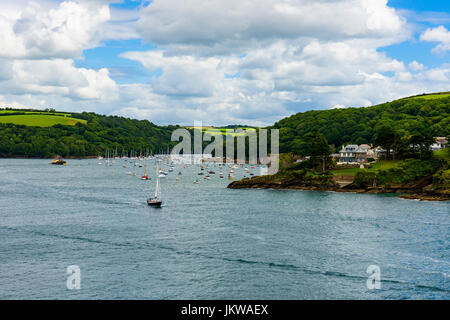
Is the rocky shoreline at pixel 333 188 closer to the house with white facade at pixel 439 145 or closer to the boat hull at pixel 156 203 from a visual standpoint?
the boat hull at pixel 156 203

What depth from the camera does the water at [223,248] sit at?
39.4m

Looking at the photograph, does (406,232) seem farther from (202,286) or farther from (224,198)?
(224,198)

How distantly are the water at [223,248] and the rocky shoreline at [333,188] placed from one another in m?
6.93

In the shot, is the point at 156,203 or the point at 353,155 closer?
the point at 156,203

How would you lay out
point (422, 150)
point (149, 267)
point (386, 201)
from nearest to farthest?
point (149, 267) < point (386, 201) < point (422, 150)

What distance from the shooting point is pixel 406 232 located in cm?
6231

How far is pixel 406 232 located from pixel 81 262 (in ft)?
149

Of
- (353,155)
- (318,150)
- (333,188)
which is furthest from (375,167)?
(353,155)

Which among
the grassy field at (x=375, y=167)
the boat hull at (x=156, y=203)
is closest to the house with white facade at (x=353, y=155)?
the grassy field at (x=375, y=167)

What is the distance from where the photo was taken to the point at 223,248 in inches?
2082

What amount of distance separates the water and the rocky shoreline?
6933 mm

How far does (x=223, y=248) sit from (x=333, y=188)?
2800 inches

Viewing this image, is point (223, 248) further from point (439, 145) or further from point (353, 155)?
point (439, 145)

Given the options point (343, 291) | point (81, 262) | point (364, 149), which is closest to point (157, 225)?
point (81, 262)
